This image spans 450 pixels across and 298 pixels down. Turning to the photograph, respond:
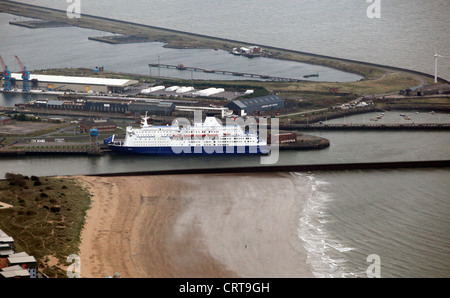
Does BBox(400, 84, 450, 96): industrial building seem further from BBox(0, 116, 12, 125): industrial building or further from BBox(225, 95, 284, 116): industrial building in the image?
BBox(0, 116, 12, 125): industrial building

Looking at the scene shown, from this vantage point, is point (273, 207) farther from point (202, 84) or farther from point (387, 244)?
point (202, 84)

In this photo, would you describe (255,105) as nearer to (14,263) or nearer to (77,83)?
(77,83)

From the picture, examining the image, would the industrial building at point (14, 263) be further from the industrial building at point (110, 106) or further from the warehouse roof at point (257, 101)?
the warehouse roof at point (257, 101)

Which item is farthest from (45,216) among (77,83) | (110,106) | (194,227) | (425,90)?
(425,90)

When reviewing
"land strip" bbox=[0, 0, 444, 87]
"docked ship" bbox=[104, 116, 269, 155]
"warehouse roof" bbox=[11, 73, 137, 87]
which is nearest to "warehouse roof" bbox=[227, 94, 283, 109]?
"docked ship" bbox=[104, 116, 269, 155]

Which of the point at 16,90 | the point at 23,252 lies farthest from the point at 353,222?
the point at 16,90
